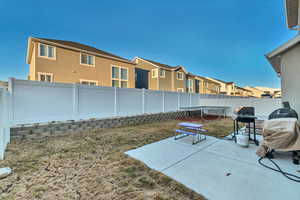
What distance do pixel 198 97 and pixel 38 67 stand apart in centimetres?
1363

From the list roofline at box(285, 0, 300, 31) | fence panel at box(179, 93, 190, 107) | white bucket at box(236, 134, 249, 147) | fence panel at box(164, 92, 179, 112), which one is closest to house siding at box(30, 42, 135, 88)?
fence panel at box(164, 92, 179, 112)

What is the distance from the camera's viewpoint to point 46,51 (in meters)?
9.90

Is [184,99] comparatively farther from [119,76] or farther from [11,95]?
[11,95]

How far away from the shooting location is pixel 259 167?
2.51 meters

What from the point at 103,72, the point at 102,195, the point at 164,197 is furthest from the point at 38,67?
the point at 164,197

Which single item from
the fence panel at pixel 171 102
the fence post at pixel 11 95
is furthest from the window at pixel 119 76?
the fence post at pixel 11 95

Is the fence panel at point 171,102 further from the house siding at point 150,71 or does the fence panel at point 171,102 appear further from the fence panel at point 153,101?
the house siding at point 150,71

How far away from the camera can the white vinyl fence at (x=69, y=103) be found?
409 centimetres

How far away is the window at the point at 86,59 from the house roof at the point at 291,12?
14.2 metres

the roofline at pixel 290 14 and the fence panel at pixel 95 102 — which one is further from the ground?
the roofline at pixel 290 14

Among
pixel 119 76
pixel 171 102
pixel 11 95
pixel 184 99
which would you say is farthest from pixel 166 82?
pixel 11 95

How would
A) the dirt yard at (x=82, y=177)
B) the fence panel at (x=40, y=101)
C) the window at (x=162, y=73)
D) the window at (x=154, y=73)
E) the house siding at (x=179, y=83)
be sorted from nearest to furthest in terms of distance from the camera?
the dirt yard at (x=82, y=177) < the fence panel at (x=40, y=101) < the window at (x=154, y=73) < the window at (x=162, y=73) < the house siding at (x=179, y=83)

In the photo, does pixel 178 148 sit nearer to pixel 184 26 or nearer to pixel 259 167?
pixel 259 167

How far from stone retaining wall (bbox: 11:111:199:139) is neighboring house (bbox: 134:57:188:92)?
1001 cm
